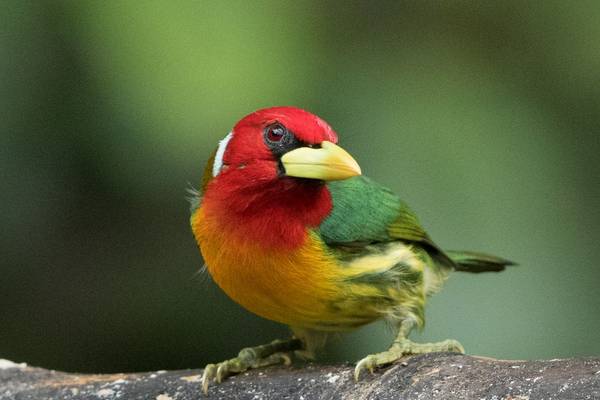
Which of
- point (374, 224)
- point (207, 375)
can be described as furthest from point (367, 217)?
point (207, 375)

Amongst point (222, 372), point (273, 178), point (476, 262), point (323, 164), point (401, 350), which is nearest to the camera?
point (323, 164)

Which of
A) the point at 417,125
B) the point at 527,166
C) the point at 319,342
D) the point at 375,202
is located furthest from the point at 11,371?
the point at 527,166

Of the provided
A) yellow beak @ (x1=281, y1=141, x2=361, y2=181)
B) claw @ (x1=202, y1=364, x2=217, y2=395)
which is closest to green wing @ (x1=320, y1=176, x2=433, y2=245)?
yellow beak @ (x1=281, y1=141, x2=361, y2=181)

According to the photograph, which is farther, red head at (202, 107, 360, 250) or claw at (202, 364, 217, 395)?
claw at (202, 364, 217, 395)

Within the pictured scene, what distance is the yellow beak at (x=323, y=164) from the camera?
303 cm

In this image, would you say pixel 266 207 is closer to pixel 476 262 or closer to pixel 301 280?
pixel 301 280

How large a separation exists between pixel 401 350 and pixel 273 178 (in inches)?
24.4

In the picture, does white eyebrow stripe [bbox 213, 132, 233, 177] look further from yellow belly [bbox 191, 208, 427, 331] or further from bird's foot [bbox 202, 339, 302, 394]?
bird's foot [bbox 202, 339, 302, 394]

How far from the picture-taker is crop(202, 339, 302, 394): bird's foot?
3396 mm

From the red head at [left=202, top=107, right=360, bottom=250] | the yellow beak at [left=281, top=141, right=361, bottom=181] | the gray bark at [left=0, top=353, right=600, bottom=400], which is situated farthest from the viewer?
the red head at [left=202, top=107, right=360, bottom=250]

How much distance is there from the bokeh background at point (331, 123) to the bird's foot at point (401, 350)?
0.03 metres

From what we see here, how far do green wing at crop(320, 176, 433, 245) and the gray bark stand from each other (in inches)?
15.5

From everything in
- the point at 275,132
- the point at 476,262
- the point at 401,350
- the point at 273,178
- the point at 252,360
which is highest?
the point at 275,132

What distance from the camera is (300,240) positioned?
3.27m
